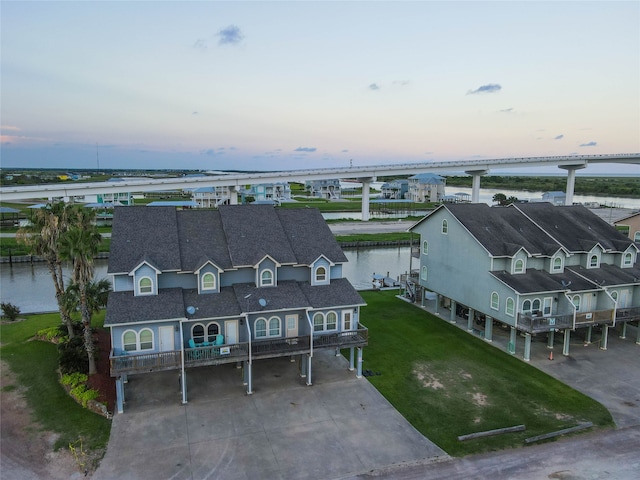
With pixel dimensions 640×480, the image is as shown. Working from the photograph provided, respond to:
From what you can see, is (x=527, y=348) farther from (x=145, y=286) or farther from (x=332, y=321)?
(x=145, y=286)

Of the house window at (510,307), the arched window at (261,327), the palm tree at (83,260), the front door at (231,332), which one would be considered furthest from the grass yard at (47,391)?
the house window at (510,307)

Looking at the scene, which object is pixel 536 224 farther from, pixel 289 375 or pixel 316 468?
pixel 316 468

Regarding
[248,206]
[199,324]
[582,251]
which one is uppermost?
[248,206]

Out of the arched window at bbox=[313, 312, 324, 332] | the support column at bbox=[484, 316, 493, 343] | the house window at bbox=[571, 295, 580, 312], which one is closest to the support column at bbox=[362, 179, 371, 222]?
the support column at bbox=[484, 316, 493, 343]

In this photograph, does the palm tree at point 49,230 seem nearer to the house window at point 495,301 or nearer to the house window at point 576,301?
the house window at point 495,301

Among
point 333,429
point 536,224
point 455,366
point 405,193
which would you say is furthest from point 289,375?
point 405,193

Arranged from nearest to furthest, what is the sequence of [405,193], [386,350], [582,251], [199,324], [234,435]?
[234,435] → [199,324] → [386,350] → [582,251] → [405,193]

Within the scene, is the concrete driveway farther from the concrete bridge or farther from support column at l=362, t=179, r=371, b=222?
support column at l=362, t=179, r=371, b=222
